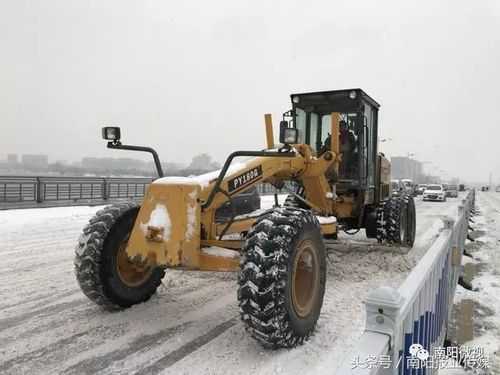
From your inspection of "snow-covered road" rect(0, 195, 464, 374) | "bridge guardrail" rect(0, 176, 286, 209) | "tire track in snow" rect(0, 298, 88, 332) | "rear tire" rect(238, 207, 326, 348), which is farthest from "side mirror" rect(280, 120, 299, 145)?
"bridge guardrail" rect(0, 176, 286, 209)

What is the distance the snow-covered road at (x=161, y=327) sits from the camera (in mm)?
3566

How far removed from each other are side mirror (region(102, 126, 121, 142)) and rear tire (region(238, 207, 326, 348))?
201 cm

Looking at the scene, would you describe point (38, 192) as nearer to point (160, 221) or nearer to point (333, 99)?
point (333, 99)

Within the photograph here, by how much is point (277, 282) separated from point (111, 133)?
101 inches

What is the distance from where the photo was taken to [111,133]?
491 cm

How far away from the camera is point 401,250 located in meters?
8.53

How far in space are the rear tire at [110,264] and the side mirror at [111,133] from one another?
0.75 meters

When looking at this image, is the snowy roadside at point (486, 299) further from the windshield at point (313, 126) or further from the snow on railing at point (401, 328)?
the windshield at point (313, 126)

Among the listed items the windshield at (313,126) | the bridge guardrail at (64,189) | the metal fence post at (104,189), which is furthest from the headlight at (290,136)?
the metal fence post at (104,189)

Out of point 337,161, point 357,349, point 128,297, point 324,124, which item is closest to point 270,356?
point 128,297

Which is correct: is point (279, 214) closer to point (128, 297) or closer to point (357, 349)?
point (128, 297)

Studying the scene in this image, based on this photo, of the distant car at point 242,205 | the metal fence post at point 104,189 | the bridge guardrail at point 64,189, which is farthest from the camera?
the metal fence post at point 104,189

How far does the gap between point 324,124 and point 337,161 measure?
150 cm

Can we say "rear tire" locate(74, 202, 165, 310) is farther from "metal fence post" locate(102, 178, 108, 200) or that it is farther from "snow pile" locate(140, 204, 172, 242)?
"metal fence post" locate(102, 178, 108, 200)
